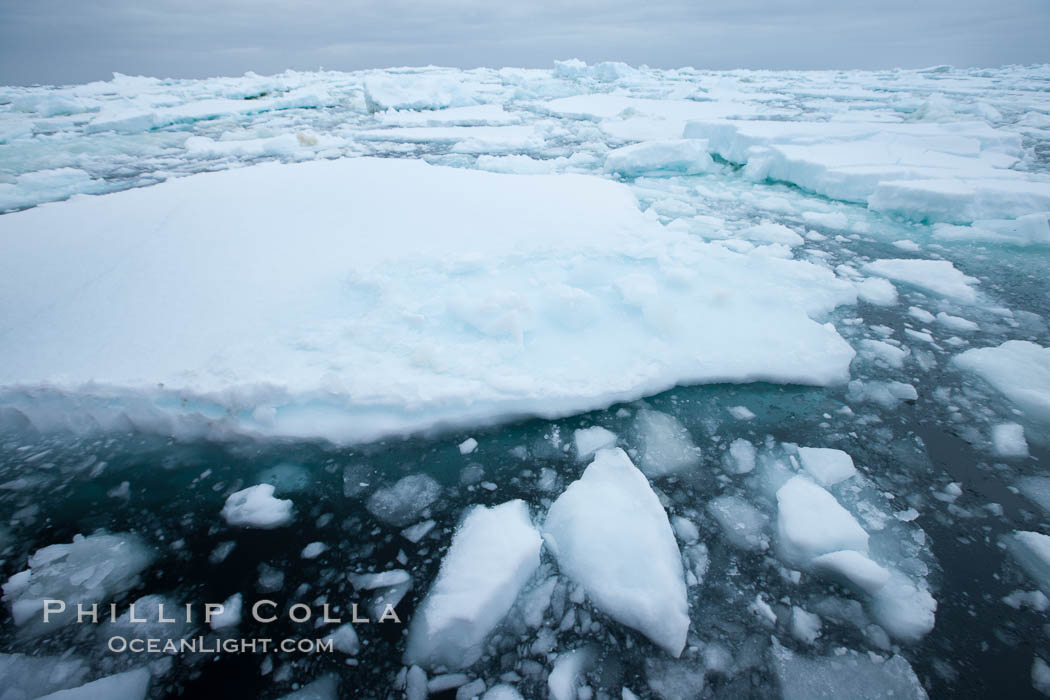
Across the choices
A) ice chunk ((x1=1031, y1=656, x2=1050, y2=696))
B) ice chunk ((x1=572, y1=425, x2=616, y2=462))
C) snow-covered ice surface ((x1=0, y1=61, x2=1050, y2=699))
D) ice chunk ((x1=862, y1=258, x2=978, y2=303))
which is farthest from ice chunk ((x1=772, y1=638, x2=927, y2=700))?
ice chunk ((x1=862, y1=258, x2=978, y2=303))

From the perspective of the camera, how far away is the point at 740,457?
1542 mm

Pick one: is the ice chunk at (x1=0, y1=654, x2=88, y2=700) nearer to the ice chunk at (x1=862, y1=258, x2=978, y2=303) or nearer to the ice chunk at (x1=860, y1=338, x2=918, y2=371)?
the ice chunk at (x1=860, y1=338, x2=918, y2=371)

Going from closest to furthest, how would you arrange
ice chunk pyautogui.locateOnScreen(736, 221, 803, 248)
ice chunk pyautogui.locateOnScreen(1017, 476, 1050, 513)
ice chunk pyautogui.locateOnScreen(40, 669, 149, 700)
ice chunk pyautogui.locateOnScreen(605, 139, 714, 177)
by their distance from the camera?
1. ice chunk pyautogui.locateOnScreen(40, 669, 149, 700)
2. ice chunk pyautogui.locateOnScreen(1017, 476, 1050, 513)
3. ice chunk pyautogui.locateOnScreen(736, 221, 803, 248)
4. ice chunk pyautogui.locateOnScreen(605, 139, 714, 177)

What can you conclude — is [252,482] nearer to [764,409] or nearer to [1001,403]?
[764,409]

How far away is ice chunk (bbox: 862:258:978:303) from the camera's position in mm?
2582

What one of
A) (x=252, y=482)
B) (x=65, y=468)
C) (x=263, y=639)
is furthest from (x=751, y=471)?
(x=65, y=468)

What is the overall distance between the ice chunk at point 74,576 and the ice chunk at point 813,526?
70.8 inches

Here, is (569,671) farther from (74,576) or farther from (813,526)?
(74,576)

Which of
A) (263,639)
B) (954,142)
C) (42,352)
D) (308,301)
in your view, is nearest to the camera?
(263,639)

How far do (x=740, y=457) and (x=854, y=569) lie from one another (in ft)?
1.49

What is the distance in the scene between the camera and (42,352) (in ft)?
5.70

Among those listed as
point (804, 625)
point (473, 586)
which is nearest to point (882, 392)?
point (804, 625)

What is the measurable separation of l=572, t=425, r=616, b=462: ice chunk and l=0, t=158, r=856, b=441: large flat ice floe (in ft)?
0.34

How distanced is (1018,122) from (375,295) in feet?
38.0
